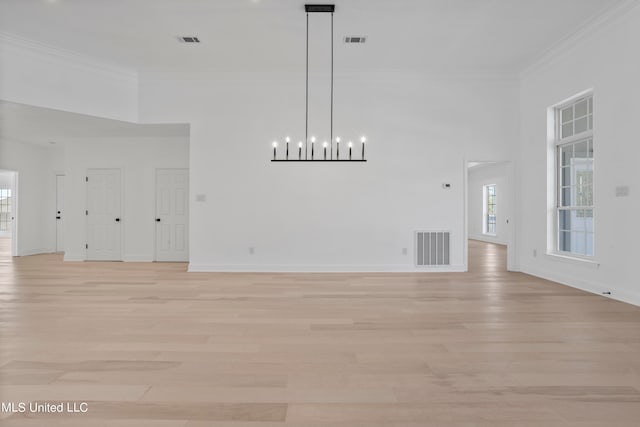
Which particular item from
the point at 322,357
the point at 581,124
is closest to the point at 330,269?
the point at 322,357

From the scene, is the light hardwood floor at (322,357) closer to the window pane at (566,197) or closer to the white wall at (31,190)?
the window pane at (566,197)

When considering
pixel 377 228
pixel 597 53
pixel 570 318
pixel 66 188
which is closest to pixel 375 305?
pixel 570 318

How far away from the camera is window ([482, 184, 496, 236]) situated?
40.3ft

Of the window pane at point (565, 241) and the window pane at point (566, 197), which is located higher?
the window pane at point (566, 197)

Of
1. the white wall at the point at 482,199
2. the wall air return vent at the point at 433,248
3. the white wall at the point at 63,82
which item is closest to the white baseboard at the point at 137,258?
the white wall at the point at 63,82

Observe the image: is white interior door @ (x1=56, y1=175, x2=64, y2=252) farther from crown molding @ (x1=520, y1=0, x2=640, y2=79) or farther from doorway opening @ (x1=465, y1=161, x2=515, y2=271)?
crown molding @ (x1=520, y1=0, x2=640, y2=79)

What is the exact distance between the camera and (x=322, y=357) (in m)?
2.51

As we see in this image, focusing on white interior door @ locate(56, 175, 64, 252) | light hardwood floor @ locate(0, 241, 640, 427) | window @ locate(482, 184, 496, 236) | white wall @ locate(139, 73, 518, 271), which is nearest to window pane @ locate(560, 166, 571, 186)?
white wall @ locate(139, 73, 518, 271)

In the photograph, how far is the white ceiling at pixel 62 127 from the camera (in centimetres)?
580

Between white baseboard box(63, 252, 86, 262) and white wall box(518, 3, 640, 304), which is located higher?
white wall box(518, 3, 640, 304)

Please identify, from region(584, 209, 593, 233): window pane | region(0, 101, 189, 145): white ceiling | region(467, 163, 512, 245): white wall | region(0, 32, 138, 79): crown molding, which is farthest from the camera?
region(467, 163, 512, 245): white wall

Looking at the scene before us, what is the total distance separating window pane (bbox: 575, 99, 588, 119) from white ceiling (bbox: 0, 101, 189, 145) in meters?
6.43

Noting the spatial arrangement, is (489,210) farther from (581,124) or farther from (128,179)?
(128,179)

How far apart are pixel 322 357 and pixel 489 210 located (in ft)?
38.6
